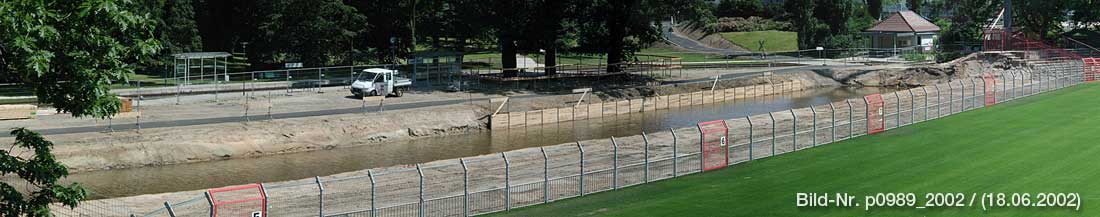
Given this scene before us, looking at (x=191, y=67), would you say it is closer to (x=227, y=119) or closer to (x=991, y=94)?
(x=227, y=119)

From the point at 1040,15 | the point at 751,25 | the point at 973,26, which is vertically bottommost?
the point at 973,26

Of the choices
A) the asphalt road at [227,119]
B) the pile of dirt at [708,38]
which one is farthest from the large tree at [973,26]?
the asphalt road at [227,119]

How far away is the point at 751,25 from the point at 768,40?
7079 mm

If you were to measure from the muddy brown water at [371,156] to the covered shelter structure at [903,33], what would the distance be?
1546 inches

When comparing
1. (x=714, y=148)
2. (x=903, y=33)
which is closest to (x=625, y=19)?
(x=903, y=33)

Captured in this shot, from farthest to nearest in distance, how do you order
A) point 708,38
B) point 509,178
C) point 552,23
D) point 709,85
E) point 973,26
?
point 708,38, point 973,26, point 709,85, point 552,23, point 509,178

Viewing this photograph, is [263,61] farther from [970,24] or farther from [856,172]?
[970,24]

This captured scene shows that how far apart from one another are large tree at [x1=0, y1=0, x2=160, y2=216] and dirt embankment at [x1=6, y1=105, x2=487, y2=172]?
25152 mm

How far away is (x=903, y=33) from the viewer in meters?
108

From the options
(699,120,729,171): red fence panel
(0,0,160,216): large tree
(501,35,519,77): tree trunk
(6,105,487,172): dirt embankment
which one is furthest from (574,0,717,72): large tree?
(0,0,160,216): large tree

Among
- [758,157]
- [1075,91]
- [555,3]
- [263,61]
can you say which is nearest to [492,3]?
[555,3]

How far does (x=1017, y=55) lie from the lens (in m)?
83.4

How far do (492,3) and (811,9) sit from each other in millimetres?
42941

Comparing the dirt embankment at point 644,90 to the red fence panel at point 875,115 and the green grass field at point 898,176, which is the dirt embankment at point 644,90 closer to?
the red fence panel at point 875,115
